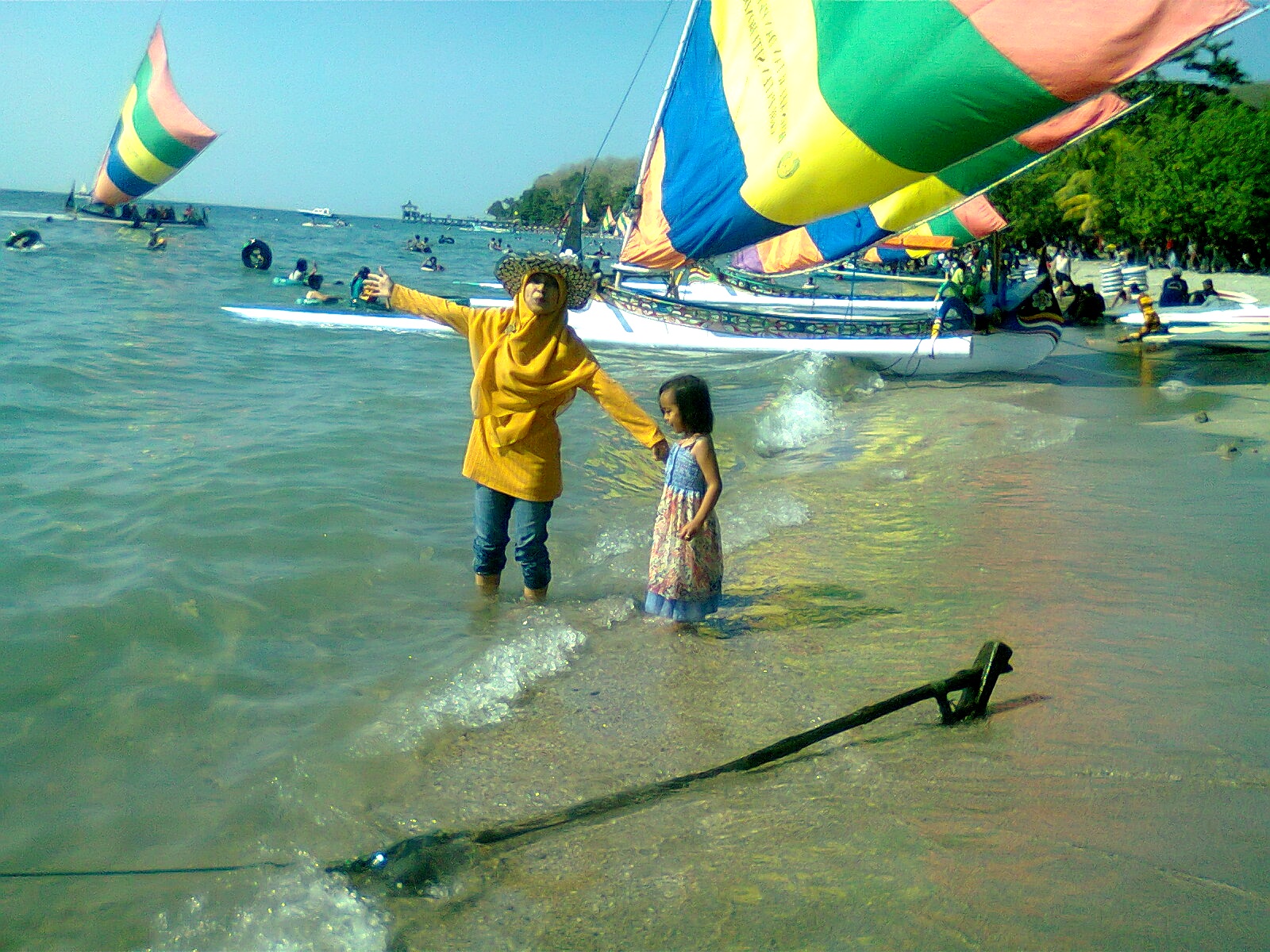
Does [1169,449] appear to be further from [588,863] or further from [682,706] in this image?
[588,863]

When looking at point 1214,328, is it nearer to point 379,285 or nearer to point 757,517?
point 757,517

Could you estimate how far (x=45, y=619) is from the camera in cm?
428

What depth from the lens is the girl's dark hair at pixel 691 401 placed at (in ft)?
12.7

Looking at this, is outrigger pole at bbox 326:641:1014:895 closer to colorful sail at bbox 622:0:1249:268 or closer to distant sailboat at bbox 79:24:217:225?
colorful sail at bbox 622:0:1249:268

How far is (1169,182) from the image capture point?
1110 inches

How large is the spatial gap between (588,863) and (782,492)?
4.50 meters

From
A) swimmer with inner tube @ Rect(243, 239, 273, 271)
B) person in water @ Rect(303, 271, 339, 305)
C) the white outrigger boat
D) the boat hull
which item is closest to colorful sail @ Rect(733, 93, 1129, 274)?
the white outrigger boat

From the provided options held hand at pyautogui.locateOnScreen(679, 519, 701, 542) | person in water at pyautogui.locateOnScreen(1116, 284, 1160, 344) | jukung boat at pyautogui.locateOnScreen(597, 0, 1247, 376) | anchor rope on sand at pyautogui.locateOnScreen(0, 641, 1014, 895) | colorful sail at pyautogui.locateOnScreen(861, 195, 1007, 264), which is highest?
colorful sail at pyautogui.locateOnScreen(861, 195, 1007, 264)

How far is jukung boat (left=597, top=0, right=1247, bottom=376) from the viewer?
7.21m

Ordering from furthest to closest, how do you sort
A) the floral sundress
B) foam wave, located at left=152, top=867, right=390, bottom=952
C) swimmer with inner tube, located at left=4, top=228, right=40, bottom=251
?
swimmer with inner tube, located at left=4, top=228, right=40, bottom=251, the floral sundress, foam wave, located at left=152, top=867, right=390, bottom=952

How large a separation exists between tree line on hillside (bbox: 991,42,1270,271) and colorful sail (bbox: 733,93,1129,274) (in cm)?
861

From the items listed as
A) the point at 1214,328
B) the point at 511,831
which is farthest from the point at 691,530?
the point at 1214,328

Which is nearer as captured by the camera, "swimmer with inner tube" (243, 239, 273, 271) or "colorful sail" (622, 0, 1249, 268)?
"colorful sail" (622, 0, 1249, 268)

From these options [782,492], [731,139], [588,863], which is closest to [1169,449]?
[782,492]
